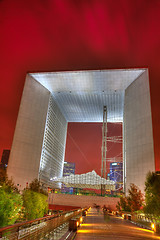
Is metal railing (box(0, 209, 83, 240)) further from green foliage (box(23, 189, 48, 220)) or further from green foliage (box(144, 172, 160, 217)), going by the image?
green foliage (box(144, 172, 160, 217))

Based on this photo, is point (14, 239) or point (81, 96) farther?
point (81, 96)

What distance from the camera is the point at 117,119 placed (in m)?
66.8

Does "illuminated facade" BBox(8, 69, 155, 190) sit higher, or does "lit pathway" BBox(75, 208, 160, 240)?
"illuminated facade" BBox(8, 69, 155, 190)

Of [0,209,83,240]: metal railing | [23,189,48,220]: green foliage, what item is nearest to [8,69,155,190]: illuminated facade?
[23,189,48,220]: green foliage

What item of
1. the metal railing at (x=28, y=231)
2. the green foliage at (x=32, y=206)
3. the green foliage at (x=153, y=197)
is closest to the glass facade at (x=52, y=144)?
the green foliage at (x=32, y=206)

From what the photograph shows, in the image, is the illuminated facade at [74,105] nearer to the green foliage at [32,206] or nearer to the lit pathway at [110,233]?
the lit pathway at [110,233]

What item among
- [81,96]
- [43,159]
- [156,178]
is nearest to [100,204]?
[43,159]

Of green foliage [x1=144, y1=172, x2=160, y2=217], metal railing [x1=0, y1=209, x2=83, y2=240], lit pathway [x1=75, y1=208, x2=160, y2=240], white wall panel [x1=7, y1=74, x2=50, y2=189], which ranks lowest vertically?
lit pathway [x1=75, y1=208, x2=160, y2=240]

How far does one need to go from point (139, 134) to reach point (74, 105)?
24.9m

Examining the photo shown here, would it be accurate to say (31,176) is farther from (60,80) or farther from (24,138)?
(60,80)

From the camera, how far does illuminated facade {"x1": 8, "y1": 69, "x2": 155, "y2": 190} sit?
40219mm

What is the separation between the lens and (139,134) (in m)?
40.4

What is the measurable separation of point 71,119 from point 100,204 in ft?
105

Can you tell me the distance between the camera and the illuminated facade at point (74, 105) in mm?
40219
